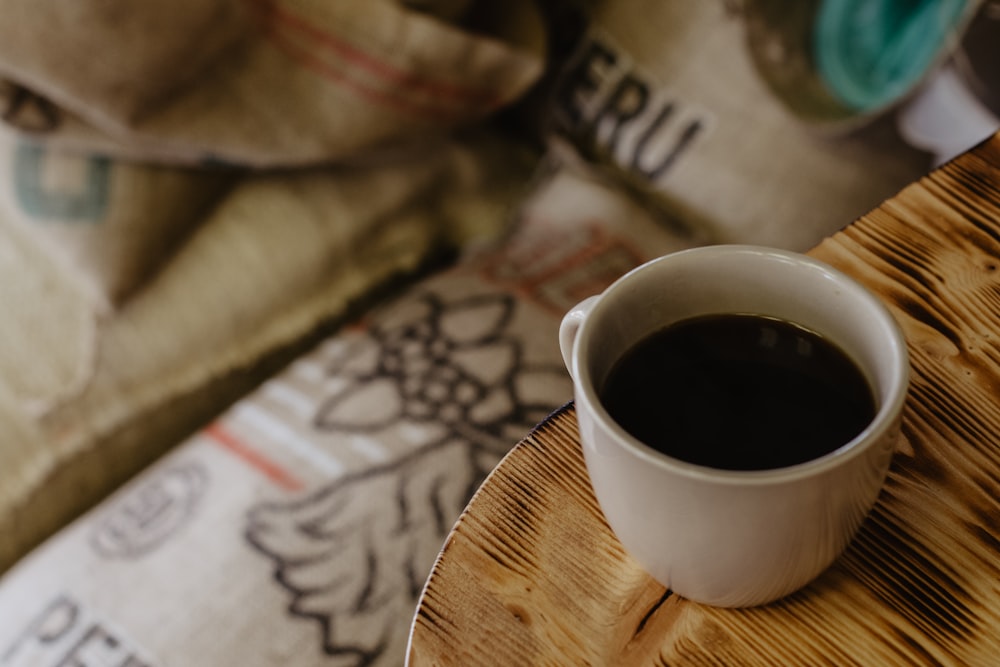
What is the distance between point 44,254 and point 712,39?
1.60 feet

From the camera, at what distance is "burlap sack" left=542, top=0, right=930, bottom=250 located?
0.54 m

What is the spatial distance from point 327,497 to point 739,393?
315mm

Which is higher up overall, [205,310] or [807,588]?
[807,588]

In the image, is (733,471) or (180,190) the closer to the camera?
(733,471)

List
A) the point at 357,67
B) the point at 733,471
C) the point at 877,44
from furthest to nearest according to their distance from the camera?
the point at 357,67 → the point at 877,44 → the point at 733,471

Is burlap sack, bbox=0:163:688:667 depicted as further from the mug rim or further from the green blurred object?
the mug rim

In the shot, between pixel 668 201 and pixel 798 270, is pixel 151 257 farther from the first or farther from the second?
pixel 798 270

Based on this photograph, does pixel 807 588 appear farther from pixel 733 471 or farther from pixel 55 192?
pixel 55 192

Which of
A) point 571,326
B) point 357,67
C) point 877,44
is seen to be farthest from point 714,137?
point 571,326

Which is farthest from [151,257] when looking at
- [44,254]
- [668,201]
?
[668,201]

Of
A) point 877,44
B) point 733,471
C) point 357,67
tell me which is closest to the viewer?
point 733,471

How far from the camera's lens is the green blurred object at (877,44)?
0.50 meters

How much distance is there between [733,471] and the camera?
23 cm

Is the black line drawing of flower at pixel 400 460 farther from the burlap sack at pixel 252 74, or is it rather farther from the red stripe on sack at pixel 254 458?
the burlap sack at pixel 252 74
